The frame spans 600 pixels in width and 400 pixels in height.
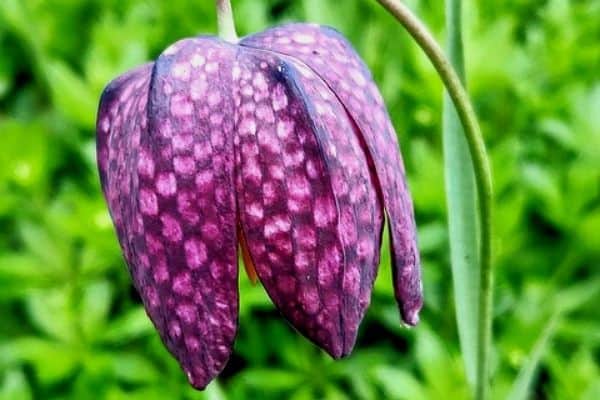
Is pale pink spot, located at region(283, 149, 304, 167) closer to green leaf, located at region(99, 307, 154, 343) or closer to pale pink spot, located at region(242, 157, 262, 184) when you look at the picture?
pale pink spot, located at region(242, 157, 262, 184)

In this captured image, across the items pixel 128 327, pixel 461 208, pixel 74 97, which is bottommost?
pixel 128 327

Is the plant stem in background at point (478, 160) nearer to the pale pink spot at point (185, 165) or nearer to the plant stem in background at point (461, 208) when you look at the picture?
the plant stem in background at point (461, 208)

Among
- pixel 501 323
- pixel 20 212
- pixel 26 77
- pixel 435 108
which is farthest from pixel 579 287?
pixel 26 77

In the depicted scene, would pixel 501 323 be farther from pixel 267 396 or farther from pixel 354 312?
pixel 354 312

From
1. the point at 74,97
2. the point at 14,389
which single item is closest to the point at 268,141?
the point at 14,389

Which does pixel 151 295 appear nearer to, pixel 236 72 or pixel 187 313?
pixel 187 313

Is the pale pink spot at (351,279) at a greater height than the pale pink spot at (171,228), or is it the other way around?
the pale pink spot at (171,228)

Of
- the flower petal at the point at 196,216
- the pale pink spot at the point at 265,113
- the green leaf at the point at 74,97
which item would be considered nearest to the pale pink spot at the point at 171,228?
the flower petal at the point at 196,216
